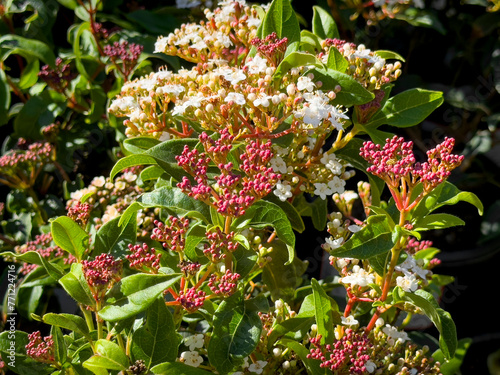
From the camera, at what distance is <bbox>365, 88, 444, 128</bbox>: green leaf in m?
1.21

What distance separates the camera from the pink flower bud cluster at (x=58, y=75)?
5.57 feet

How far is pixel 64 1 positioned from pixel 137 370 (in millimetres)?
1275

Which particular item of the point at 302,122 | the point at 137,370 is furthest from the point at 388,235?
the point at 137,370

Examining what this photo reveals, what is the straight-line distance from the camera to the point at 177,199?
109cm

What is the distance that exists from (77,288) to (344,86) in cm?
62

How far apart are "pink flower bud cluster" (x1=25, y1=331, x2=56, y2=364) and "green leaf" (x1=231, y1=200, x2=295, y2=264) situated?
41cm

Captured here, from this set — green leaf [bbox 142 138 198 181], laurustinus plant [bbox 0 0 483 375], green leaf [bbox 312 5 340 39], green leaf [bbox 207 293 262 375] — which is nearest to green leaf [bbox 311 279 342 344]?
laurustinus plant [bbox 0 0 483 375]

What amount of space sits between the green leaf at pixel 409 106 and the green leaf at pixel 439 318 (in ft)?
1.17

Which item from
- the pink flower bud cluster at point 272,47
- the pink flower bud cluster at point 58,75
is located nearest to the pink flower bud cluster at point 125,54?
the pink flower bud cluster at point 58,75

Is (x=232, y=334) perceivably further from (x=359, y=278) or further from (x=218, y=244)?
(x=359, y=278)

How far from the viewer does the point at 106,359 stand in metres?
0.97

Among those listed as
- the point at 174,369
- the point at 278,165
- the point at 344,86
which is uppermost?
the point at 344,86

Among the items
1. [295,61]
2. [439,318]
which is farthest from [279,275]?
[295,61]

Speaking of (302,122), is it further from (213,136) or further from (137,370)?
(137,370)
